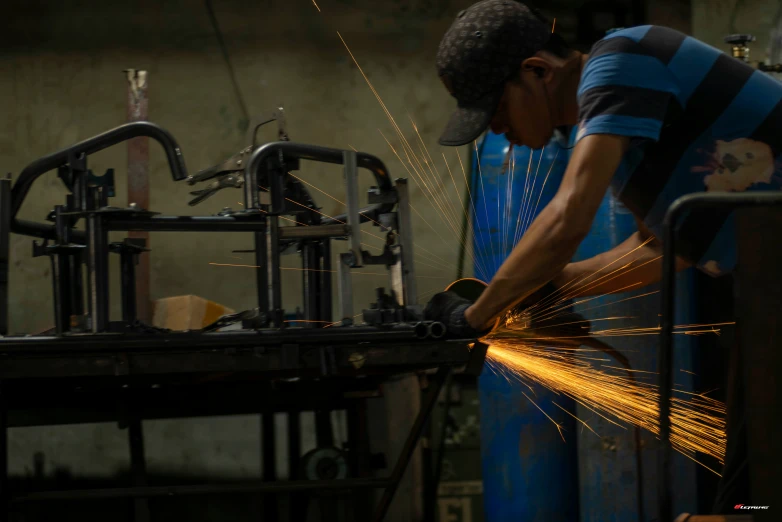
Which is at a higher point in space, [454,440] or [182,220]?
[182,220]

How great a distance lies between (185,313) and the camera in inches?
144

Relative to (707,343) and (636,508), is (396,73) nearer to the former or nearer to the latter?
(707,343)

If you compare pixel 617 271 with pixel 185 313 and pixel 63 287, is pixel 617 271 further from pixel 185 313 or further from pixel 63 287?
pixel 185 313

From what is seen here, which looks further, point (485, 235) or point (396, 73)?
point (396, 73)

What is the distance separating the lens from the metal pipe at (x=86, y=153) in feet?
8.01

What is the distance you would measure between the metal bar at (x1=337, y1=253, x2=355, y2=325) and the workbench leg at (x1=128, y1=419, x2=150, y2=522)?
0.91 m

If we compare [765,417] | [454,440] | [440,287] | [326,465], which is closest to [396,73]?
[440,287]

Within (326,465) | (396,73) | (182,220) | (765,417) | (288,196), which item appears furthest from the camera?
(396,73)

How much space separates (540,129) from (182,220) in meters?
1.07

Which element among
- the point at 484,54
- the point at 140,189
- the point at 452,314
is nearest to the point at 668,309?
the point at 452,314

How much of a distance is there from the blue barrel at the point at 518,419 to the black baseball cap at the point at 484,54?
1285 millimetres

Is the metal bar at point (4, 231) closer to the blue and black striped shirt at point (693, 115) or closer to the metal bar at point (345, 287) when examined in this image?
the metal bar at point (345, 287)

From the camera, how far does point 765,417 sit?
54.7 inches

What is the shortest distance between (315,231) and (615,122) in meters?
1.01
